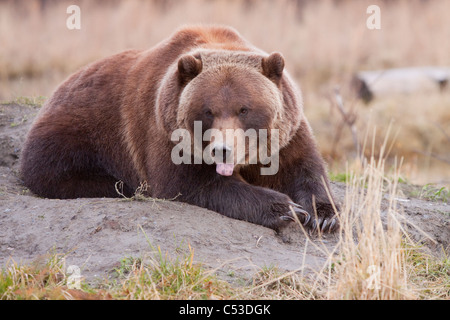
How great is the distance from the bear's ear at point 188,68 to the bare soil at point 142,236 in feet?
3.53

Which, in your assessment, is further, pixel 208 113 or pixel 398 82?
pixel 398 82

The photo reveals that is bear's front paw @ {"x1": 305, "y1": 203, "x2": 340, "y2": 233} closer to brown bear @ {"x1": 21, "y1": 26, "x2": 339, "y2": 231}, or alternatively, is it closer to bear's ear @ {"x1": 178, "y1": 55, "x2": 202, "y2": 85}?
brown bear @ {"x1": 21, "y1": 26, "x2": 339, "y2": 231}

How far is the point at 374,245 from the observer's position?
3.79m

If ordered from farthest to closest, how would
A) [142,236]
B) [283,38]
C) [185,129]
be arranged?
[283,38]
[185,129]
[142,236]

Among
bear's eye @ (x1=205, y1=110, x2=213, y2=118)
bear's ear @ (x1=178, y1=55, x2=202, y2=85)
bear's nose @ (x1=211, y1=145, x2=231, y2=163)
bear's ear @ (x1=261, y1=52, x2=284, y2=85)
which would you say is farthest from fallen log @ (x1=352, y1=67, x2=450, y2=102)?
bear's nose @ (x1=211, y1=145, x2=231, y2=163)

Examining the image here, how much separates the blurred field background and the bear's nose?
8343mm

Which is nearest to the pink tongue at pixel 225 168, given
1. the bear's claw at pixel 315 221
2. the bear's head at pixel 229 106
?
the bear's head at pixel 229 106

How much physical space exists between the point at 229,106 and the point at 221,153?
45 centimetres

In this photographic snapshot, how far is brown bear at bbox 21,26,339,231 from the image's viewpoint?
5195mm

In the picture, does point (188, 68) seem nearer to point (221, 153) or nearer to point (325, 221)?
point (221, 153)

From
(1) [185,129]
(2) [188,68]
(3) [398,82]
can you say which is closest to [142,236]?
(1) [185,129]

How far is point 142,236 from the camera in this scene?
4617mm

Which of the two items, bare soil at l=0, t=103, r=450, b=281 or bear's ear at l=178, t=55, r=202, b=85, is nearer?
bare soil at l=0, t=103, r=450, b=281
